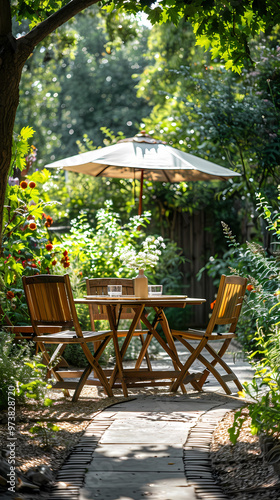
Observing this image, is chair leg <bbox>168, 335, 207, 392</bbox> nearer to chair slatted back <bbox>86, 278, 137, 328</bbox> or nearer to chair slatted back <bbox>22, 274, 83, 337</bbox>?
chair slatted back <bbox>22, 274, 83, 337</bbox>

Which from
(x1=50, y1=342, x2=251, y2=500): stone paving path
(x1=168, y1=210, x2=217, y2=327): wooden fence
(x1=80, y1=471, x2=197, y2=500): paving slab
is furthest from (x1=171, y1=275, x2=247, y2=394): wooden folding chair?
(x1=168, y1=210, x2=217, y2=327): wooden fence

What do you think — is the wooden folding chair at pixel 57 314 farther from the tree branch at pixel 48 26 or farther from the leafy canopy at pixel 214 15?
the leafy canopy at pixel 214 15

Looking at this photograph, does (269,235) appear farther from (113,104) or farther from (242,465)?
(113,104)

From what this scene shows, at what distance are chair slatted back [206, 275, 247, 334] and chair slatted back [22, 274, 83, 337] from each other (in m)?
1.03

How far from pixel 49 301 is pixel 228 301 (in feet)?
4.59

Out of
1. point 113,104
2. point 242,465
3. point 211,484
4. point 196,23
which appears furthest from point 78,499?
point 113,104

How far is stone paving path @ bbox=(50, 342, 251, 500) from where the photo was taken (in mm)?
2561

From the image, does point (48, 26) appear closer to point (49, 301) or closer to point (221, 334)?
point (49, 301)

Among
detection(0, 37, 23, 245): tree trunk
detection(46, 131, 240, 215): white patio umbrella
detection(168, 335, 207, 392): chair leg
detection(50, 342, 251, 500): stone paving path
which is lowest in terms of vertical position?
detection(50, 342, 251, 500): stone paving path

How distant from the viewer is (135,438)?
3352mm

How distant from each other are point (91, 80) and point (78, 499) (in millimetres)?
28566

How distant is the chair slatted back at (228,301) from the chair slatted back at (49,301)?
1031 mm

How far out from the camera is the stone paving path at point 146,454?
2561 mm

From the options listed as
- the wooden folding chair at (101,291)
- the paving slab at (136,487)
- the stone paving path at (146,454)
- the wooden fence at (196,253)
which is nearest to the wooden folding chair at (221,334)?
the stone paving path at (146,454)
